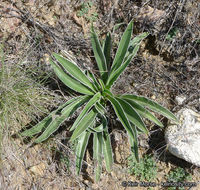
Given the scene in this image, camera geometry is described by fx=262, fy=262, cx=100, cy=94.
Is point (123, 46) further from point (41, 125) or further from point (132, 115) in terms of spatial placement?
point (41, 125)

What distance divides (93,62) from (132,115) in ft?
2.74

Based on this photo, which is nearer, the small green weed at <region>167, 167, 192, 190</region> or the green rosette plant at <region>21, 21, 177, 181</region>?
the green rosette plant at <region>21, 21, 177, 181</region>

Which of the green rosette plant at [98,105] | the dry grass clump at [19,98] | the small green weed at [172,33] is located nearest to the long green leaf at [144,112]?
the green rosette plant at [98,105]

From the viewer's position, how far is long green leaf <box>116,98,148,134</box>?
224 cm

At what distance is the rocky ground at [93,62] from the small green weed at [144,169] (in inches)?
2.0

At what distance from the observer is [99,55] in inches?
98.7

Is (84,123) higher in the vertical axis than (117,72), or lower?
lower

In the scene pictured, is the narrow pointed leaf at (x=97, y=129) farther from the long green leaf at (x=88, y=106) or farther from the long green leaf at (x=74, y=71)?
the long green leaf at (x=74, y=71)

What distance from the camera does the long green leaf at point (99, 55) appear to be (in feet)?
8.01

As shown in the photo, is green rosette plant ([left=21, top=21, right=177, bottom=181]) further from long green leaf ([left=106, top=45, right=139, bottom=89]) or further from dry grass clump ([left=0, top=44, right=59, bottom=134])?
dry grass clump ([left=0, top=44, right=59, bottom=134])

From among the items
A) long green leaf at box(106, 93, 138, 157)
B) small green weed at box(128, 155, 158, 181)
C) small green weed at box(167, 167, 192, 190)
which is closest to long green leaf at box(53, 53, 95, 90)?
long green leaf at box(106, 93, 138, 157)

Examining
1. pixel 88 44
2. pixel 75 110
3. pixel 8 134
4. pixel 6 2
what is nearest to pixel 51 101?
pixel 75 110

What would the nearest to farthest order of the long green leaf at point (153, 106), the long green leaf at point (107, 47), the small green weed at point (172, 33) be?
the long green leaf at point (153, 106) < the long green leaf at point (107, 47) < the small green weed at point (172, 33)

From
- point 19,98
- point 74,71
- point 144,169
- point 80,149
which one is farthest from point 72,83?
point 144,169
